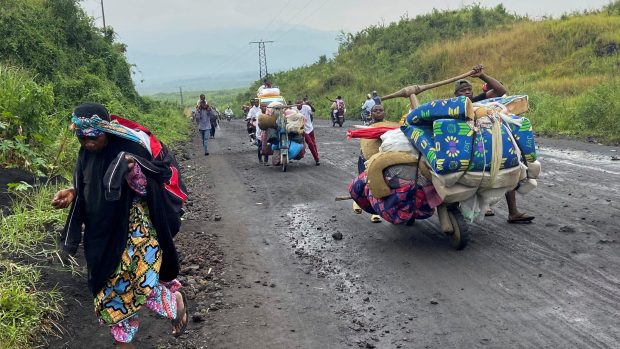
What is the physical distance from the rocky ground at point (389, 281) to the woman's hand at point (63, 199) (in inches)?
50.4

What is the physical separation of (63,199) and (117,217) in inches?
15.6

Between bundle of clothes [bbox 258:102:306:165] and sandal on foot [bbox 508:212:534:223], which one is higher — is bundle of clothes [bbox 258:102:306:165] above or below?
above

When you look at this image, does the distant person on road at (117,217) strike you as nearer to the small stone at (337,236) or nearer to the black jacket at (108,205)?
the black jacket at (108,205)

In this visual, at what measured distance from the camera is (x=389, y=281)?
5961mm

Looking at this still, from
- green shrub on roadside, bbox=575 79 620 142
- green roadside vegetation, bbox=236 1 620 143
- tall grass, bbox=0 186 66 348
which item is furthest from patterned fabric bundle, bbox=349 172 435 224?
green shrub on roadside, bbox=575 79 620 142

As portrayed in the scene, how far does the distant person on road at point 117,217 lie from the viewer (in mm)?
4156

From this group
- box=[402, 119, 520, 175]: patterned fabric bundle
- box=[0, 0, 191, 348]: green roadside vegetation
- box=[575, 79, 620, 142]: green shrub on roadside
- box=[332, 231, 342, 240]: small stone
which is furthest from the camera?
box=[575, 79, 620, 142]: green shrub on roadside

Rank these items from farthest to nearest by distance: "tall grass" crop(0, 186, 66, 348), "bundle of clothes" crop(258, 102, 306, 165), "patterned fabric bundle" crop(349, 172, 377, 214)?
1. "bundle of clothes" crop(258, 102, 306, 165)
2. "patterned fabric bundle" crop(349, 172, 377, 214)
3. "tall grass" crop(0, 186, 66, 348)

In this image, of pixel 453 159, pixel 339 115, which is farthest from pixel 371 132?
pixel 339 115

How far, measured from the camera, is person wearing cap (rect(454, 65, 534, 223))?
7.59 meters

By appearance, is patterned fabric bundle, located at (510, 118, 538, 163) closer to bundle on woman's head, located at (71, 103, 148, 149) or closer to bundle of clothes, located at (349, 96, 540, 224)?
bundle of clothes, located at (349, 96, 540, 224)

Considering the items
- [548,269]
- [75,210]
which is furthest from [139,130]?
[548,269]

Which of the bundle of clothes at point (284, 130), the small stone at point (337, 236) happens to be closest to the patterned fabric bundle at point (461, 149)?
the small stone at point (337, 236)

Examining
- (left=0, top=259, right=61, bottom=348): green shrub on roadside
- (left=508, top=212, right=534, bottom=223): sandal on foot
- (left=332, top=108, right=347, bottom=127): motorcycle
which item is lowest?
(left=332, top=108, right=347, bottom=127): motorcycle
